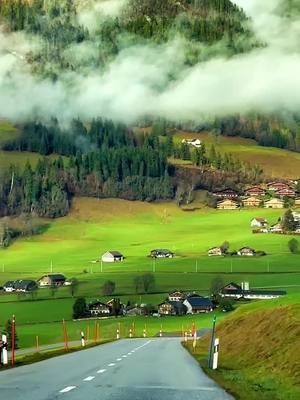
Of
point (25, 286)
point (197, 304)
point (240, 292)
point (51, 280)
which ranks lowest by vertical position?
point (197, 304)

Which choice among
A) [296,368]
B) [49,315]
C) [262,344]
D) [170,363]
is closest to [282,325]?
[262,344]

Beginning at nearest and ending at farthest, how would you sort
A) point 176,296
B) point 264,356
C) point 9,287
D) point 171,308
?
1. point 264,356
2. point 171,308
3. point 176,296
4. point 9,287

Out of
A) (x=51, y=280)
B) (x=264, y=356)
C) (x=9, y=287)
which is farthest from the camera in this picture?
Answer: (x=51, y=280)

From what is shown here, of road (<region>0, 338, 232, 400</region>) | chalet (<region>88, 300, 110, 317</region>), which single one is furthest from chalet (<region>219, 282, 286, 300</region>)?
road (<region>0, 338, 232, 400</region>)

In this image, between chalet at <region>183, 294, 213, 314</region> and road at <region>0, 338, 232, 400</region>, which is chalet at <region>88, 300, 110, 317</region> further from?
road at <region>0, 338, 232, 400</region>

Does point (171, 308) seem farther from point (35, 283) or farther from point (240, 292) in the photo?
point (35, 283)

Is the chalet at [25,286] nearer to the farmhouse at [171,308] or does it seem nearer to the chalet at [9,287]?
the chalet at [9,287]

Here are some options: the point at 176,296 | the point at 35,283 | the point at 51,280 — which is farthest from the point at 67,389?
the point at 51,280
